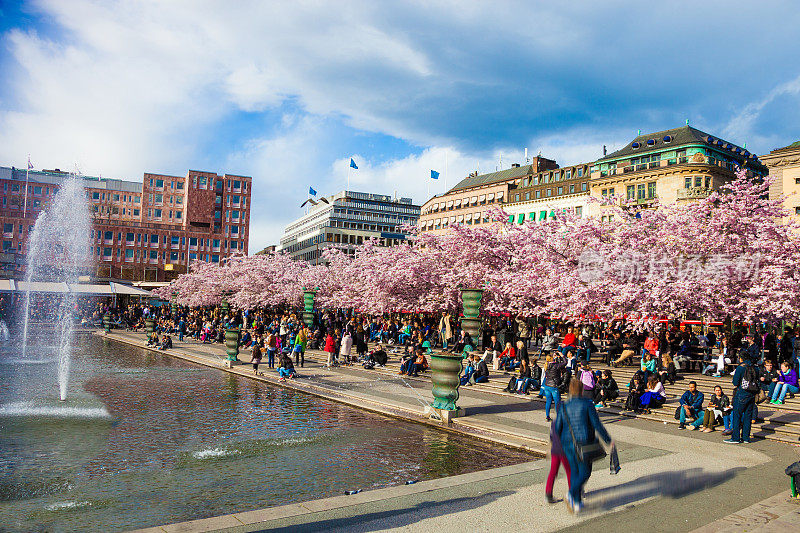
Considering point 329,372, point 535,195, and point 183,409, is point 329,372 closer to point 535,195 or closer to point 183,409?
point 183,409

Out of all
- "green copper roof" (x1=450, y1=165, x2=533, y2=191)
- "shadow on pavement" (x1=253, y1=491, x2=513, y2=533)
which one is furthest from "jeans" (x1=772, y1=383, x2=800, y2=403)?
"green copper roof" (x1=450, y1=165, x2=533, y2=191)

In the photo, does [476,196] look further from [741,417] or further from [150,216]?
[741,417]

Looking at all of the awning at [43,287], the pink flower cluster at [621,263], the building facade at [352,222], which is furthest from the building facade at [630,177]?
the awning at [43,287]

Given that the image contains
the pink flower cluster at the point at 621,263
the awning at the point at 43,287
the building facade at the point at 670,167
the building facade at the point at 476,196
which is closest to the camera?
the pink flower cluster at the point at 621,263

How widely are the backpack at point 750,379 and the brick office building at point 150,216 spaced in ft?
336

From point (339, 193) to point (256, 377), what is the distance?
10934 cm

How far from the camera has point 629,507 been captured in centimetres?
872

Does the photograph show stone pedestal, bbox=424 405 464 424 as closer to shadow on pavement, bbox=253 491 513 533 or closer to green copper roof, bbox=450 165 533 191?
shadow on pavement, bbox=253 491 513 533

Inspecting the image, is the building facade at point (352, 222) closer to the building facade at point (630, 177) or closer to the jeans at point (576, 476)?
the building facade at point (630, 177)

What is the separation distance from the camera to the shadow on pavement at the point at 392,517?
7.59 meters

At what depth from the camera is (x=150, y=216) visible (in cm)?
11156

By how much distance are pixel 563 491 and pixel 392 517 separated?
118 inches

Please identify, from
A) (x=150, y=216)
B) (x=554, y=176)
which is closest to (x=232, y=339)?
(x=554, y=176)

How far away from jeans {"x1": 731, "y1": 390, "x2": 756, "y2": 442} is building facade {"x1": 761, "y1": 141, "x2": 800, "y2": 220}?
163 ft
